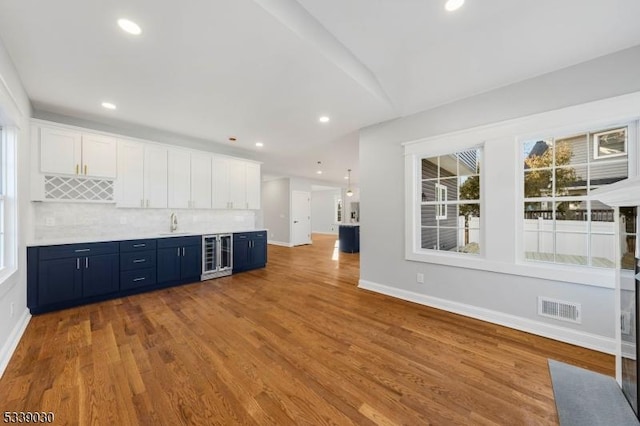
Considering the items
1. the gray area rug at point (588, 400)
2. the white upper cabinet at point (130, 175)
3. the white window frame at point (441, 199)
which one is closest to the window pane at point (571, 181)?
the white window frame at point (441, 199)

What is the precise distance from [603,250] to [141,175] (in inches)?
244

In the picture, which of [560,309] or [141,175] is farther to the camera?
[141,175]

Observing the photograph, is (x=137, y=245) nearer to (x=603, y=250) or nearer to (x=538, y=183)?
(x=538, y=183)

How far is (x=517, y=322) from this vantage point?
268cm

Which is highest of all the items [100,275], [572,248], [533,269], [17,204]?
[17,204]

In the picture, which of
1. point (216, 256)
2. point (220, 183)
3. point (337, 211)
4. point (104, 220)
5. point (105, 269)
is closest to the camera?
point (105, 269)

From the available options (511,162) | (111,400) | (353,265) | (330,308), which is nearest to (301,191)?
(353,265)

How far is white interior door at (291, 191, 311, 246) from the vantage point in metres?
9.41

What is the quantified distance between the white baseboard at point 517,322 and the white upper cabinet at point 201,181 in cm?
386

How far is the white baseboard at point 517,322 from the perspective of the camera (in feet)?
7.49

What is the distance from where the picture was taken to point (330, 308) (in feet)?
10.7

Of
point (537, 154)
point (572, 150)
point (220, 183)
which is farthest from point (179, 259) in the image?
point (572, 150)

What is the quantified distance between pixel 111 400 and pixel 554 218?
422 cm

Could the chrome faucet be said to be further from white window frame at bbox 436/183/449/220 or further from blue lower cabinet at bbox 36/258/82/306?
white window frame at bbox 436/183/449/220
